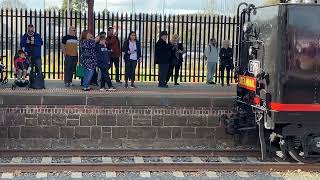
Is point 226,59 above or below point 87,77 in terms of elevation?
above

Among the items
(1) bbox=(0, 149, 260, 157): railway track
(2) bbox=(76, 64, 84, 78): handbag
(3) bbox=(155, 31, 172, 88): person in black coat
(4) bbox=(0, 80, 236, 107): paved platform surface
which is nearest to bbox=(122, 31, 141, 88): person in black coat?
(3) bbox=(155, 31, 172, 88): person in black coat

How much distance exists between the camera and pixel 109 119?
12.4 metres

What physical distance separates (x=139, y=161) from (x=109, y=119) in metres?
2.00

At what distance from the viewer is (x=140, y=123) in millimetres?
12484

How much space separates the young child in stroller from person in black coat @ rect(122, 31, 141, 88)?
239 cm

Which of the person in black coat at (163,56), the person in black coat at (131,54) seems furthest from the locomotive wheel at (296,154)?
the person in black coat at (131,54)

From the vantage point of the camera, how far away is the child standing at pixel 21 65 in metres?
13.9

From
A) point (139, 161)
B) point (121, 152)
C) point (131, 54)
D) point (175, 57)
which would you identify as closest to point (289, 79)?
point (139, 161)

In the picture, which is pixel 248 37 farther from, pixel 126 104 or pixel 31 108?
pixel 31 108

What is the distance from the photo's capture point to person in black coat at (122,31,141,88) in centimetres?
1474

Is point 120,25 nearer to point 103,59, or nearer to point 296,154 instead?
point 103,59

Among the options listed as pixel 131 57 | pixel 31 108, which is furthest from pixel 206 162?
pixel 131 57

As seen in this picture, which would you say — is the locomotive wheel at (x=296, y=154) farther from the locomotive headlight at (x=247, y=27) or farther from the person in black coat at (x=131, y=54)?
the person in black coat at (x=131, y=54)

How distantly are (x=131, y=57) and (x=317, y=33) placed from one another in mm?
6343
